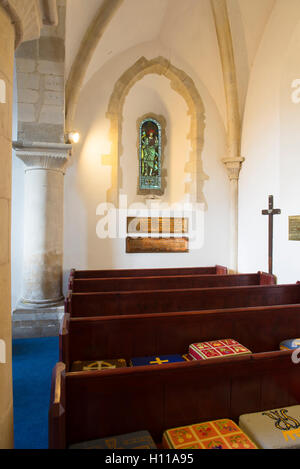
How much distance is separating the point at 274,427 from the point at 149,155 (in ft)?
20.2

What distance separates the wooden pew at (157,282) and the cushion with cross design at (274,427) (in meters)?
2.88

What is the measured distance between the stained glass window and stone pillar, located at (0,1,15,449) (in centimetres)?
549

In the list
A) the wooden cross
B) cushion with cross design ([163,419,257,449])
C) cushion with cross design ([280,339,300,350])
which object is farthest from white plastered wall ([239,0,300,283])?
cushion with cross design ([163,419,257,449])

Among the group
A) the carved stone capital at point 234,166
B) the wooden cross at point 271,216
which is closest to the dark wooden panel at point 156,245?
the carved stone capital at point 234,166

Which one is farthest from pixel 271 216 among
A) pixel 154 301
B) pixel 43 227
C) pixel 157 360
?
pixel 157 360

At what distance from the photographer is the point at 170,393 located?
1.65 meters

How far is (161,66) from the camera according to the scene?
6.70m

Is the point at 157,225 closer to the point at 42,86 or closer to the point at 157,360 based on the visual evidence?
the point at 42,86

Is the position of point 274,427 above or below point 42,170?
below

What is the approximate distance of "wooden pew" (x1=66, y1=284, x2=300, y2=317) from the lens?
3.41 meters

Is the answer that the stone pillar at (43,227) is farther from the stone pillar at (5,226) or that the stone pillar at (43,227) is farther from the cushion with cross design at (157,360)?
the stone pillar at (5,226)

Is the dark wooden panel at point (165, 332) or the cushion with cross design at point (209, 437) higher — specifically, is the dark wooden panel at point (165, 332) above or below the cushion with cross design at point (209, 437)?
above

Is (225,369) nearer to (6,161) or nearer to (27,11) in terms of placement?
(6,161)

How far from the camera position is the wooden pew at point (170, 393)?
1.54 meters
